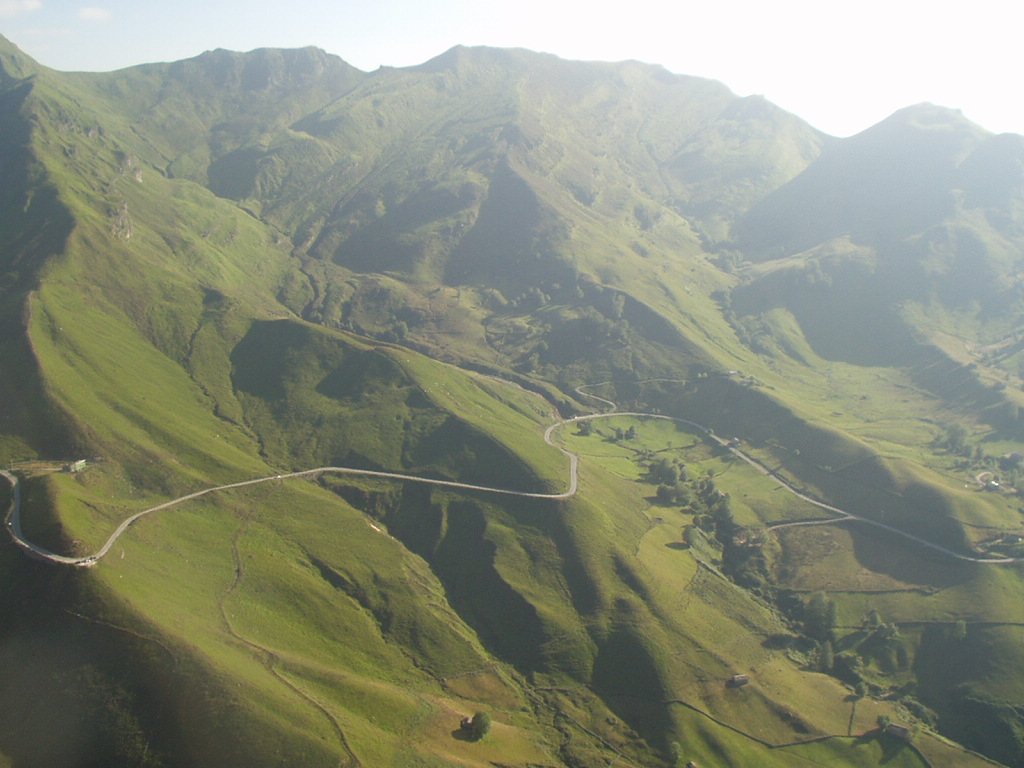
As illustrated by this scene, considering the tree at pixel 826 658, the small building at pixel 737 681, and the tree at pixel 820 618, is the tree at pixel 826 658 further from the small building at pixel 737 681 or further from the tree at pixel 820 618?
the small building at pixel 737 681

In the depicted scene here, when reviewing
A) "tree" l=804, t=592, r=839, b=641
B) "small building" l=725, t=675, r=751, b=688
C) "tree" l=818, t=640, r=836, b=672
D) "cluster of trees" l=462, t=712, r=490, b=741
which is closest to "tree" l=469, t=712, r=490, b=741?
"cluster of trees" l=462, t=712, r=490, b=741

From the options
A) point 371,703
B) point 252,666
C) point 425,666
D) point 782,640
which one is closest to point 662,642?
point 782,640

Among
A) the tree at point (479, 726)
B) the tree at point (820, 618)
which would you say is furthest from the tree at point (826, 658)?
the tree at point (479, 726)

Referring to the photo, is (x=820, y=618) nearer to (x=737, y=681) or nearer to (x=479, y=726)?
(x=737, y=681)

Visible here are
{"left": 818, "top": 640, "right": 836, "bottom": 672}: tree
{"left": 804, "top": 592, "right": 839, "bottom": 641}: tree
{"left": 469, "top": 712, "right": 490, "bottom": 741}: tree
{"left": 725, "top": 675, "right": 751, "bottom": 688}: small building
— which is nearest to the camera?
{"left": 469, "top": 712, "right": 490, "bottom": 741}: tree

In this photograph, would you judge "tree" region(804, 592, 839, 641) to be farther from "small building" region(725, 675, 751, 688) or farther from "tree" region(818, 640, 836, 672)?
"small building" region(725, 675, 751, 688)

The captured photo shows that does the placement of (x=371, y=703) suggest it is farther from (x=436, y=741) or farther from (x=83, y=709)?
(x=83, y=709)

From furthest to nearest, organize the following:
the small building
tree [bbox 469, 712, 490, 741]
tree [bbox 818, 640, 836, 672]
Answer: tree [bbox 818, 640, 836, 672]
the small building
tree [bbox 469, 712, 490, 741]
